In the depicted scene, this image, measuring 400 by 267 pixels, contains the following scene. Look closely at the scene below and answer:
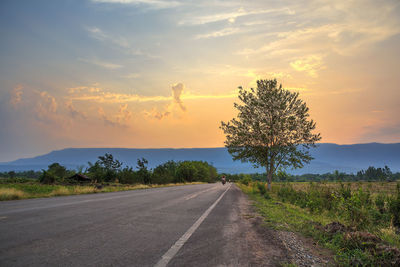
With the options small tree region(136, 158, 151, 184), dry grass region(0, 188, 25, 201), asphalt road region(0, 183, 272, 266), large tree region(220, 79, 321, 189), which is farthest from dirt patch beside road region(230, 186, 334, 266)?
small tree region(136, 158, 151, 184)

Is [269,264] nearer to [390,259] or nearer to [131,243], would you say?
[390,259]

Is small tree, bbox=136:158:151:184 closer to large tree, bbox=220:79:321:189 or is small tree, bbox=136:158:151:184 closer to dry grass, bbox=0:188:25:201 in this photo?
large tree, bbox=220:79:321:189

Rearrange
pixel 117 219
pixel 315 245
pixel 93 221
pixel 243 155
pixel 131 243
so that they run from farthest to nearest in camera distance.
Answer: pixel 243 155, pixel 117 219, pixel 93 221, pixel 315 245, pixel 131 243

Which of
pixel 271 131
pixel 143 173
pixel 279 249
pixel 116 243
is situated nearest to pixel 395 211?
pixel 279 249

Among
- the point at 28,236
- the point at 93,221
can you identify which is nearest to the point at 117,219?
the point at 93,221

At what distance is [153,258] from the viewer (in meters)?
3.70

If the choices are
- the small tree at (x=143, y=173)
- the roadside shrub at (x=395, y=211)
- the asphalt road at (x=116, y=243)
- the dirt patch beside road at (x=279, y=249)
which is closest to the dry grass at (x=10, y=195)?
the asphalt road at (x=116, y=243)

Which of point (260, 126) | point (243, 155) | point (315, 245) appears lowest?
point (315, 245)

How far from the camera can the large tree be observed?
24.1 m

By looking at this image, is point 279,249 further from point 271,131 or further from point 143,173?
point 143,173

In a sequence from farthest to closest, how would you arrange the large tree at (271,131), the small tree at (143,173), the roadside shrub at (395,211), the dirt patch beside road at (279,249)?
the small tree at (143,173)
the large tree at (271,131)
the roadside shrub at (395,211)
the dirt patch beside road at (279,249)

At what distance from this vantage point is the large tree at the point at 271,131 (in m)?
24.1

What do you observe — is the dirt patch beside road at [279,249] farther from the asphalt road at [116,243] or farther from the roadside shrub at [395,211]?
the roadside shrub at [395,211]

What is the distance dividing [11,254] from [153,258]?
2.13m
